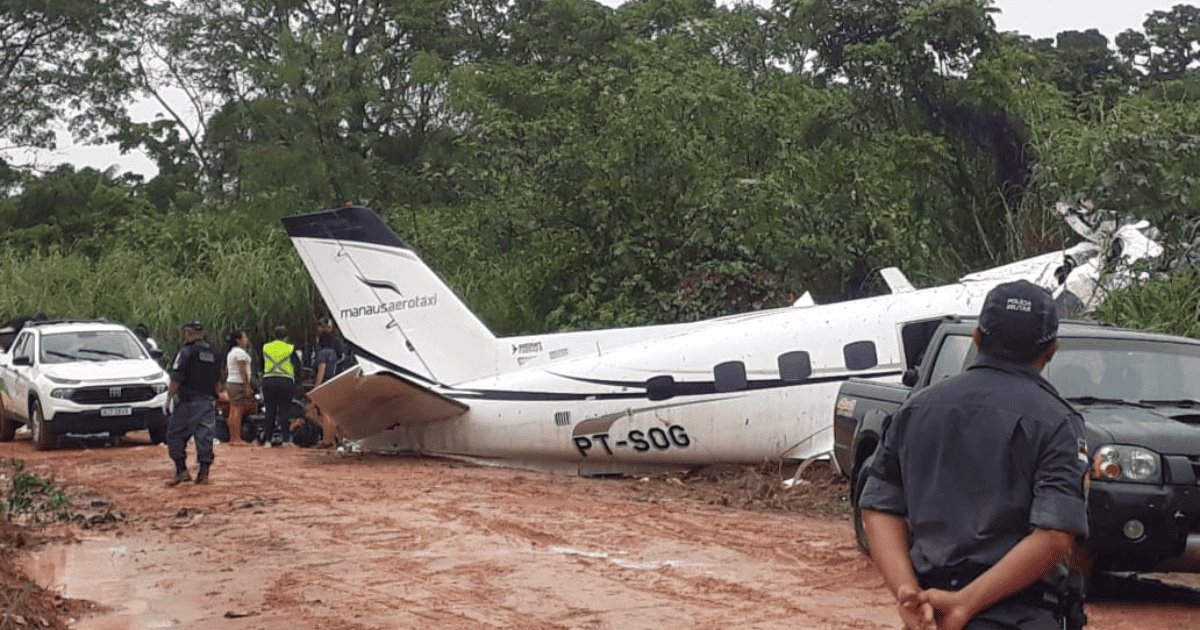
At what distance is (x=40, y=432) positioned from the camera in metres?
24.0

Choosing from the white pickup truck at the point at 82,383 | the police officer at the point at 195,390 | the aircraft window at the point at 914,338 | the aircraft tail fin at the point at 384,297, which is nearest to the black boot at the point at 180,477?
the police officer at the point at 195,390

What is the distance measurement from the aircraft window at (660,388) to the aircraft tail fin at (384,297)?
3.24 metres

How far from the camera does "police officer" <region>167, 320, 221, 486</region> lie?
1689 cm

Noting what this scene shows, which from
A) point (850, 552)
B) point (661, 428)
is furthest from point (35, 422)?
point (850, 552)

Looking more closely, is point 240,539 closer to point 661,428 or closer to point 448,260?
point 661,428

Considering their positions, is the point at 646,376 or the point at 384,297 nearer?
the point at 646,376

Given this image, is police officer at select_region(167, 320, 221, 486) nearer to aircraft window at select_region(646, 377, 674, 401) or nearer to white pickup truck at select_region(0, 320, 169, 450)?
aircraft window at select_region(646, 377, 674, 401)

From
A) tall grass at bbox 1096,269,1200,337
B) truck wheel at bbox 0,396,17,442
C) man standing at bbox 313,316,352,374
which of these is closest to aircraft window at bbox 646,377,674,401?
tall grass at bbox 1096,269,1200,337

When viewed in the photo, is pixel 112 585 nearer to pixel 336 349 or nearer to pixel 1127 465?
pixel 1127 465

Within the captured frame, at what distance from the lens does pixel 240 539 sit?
13.3m

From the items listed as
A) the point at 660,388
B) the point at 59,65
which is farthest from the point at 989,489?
the point at 59,65

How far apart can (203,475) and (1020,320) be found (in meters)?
14.2

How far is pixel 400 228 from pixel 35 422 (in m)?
11.7

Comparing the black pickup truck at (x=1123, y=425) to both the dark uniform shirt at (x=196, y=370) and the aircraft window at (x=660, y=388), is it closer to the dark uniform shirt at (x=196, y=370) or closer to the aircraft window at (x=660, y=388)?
the aircraft window at (x=660, y=388)
